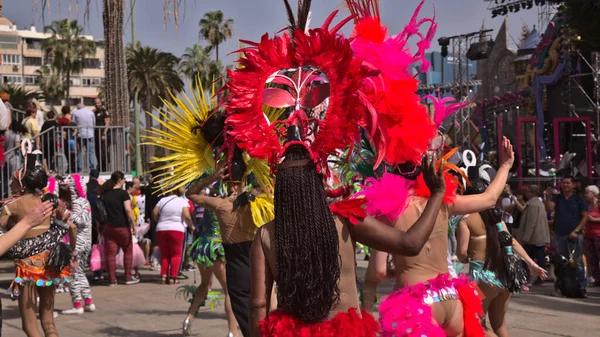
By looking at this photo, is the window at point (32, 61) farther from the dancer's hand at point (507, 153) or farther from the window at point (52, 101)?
the dancer's hand at point (507, 153)

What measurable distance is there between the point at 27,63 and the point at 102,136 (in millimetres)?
81782

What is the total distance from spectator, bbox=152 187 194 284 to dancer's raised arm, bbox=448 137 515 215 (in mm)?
8219

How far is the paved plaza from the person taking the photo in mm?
8586

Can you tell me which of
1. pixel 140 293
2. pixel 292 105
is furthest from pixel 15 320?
pixel 292 105

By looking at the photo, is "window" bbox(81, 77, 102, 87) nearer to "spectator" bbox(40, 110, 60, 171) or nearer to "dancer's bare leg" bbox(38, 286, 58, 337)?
"spectator" bbox(40, 110, 60, 171)

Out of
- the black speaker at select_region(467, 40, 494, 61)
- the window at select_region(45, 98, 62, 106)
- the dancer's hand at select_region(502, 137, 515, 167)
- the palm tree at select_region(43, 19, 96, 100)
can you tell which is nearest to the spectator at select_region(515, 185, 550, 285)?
the dancer's hand at select_region(502, 137, 515, 167)

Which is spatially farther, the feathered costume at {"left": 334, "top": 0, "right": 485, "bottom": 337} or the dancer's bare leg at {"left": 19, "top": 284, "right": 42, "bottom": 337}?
the dancer's bare leg at {"left": 19, "top": 284, "right": 42, "bottom": 337}

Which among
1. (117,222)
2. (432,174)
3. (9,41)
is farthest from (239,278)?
(9,41)

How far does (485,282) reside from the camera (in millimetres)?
6070

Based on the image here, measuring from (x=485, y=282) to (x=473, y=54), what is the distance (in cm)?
2713

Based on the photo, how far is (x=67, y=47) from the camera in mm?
61688

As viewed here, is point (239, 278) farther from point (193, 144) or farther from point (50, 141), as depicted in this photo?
point (50, 141)

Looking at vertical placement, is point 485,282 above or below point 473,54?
below

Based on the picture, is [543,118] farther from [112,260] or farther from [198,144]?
[198,144]
